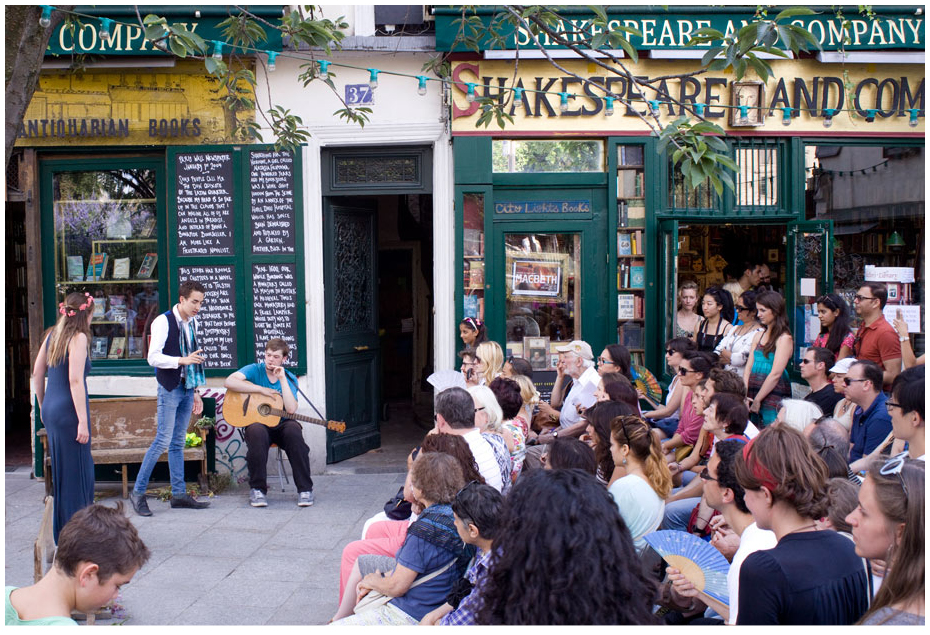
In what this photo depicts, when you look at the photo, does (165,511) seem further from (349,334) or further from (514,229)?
(514,229)

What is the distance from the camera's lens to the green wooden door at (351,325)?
346 inches

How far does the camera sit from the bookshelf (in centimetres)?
855

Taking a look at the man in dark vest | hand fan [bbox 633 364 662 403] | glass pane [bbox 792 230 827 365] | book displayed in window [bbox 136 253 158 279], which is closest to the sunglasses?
hand fan [bbox 633 364 662 403]

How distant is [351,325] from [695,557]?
6135 millimetres

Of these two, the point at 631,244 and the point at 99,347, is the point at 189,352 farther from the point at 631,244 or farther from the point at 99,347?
the point at 631,244

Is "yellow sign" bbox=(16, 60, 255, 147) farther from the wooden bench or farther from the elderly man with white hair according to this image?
the elderly man with white hair

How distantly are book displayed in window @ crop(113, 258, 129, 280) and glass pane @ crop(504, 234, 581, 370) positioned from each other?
3.80 meters

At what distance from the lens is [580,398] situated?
277 inches

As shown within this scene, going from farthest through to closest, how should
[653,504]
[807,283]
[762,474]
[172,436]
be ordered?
1. [807,283]
2. [172,436]
3. [653,504]
4. [762,474]

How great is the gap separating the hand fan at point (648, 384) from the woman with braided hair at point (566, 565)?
5.51 m

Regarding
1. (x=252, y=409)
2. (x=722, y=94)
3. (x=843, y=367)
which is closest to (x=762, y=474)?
(x=843, y=367)

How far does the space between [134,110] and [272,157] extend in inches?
55.2

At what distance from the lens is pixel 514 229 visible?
851 centimetres

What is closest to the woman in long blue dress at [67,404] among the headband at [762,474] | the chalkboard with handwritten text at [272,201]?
the chalkboard with handwritten text at [272,201]
